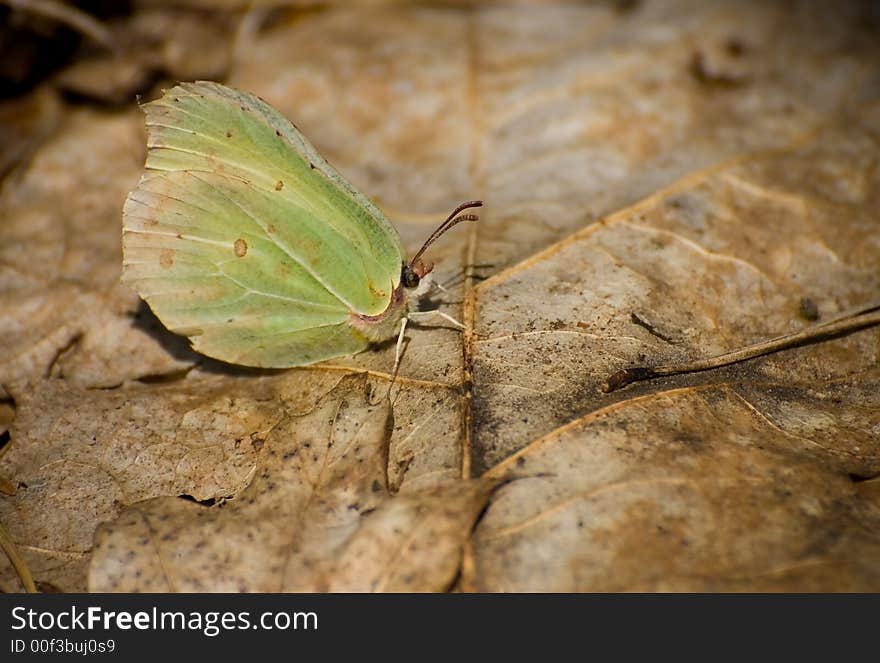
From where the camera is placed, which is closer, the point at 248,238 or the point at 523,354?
the point at 523,354

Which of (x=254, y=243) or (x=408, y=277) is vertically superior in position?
(x=254, y=243)

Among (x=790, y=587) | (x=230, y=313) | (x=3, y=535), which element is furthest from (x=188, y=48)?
(x=790, y=587)

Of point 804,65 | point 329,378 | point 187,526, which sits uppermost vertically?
point 804,65

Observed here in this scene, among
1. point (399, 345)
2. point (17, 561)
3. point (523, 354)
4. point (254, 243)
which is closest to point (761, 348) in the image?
point (523, 354)

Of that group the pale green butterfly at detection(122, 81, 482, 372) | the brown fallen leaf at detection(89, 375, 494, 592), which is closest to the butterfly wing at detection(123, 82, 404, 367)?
the pale green butterfly at detection(122, 81, 482, 372)

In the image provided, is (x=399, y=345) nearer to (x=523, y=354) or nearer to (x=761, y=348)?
(x=523, y=354)

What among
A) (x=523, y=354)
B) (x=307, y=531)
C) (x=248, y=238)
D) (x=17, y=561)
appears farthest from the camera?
(x=248, y=238)
